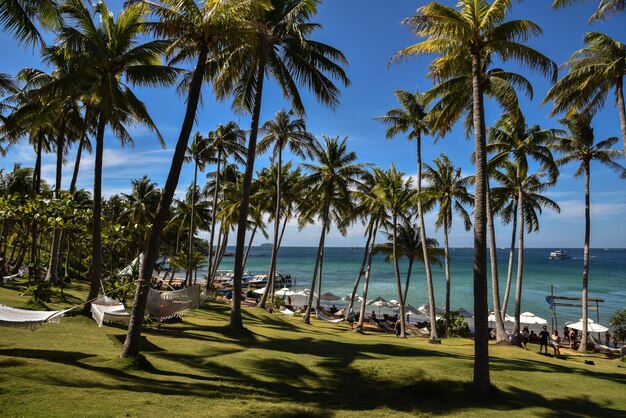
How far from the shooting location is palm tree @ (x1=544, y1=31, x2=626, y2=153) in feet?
43.4

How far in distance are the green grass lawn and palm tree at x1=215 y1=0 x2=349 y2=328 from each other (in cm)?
456

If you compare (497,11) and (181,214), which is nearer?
(497,11)

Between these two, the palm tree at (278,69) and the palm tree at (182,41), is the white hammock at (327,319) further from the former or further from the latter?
the palm tree at (182,41)

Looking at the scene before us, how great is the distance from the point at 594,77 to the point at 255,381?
1491 centimetres

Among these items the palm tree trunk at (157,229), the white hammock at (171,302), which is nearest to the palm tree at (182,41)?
the palm tree trunk at (157,229)

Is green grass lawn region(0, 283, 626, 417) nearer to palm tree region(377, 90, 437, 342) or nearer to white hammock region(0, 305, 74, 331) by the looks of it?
white hammock region(0, 305, 74, 331)

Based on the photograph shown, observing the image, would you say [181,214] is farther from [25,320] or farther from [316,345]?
[25,320]

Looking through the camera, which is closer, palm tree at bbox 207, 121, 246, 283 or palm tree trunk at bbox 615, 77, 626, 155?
palm tree trunk at bbox 615, 77, 626, 155

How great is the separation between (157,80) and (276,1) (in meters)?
5.75

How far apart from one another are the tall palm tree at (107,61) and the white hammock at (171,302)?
6.24 ft

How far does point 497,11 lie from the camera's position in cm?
938

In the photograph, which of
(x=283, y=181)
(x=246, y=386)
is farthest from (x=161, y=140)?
(x=283, y=181)

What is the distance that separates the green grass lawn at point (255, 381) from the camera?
6.34m

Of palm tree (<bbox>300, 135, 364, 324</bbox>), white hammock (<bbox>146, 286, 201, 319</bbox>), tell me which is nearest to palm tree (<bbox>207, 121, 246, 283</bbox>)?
palm tree (<bbox>300, 135, 364, 324</bbox>)
